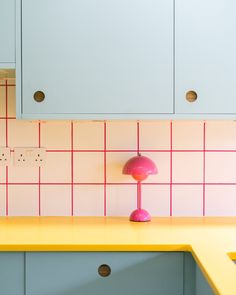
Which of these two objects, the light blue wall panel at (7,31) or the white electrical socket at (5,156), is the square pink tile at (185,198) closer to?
the white electrical socket at (5,156)

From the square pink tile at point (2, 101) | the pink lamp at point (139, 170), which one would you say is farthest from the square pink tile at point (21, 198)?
the pink lamp at point (139, 170)

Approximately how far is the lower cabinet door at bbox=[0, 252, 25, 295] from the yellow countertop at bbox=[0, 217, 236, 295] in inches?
1.8

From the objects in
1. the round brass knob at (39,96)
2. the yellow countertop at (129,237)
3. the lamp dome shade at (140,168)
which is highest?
the round brass knob at (39,96)

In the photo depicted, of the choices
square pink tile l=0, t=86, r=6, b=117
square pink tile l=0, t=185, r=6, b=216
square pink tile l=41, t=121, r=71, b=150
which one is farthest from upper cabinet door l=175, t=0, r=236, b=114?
square pink tile l=0, t=185, r=6, b=216

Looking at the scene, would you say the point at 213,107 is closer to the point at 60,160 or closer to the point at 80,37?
the point at 80,37

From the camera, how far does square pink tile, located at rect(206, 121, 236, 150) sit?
2.49 meters

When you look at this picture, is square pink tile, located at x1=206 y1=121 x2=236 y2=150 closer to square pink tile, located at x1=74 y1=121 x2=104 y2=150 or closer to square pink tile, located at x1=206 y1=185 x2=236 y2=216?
square pink tile, located at x1=206 y1=185 x2=236 y2=216

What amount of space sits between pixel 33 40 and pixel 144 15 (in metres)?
0.48

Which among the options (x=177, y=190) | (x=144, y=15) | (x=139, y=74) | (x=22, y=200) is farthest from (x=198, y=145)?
(x=22, y=200)

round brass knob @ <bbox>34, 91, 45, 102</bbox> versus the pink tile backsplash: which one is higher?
round brass knob @ <bbox>34, 91, 45, 102</bbox>

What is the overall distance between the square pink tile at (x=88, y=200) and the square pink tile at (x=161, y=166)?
247 mm

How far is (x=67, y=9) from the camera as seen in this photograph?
2123 millimetres

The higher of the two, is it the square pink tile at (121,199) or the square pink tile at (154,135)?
the square pink tile at (154,135)

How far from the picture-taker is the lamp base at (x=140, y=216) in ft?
7.67
